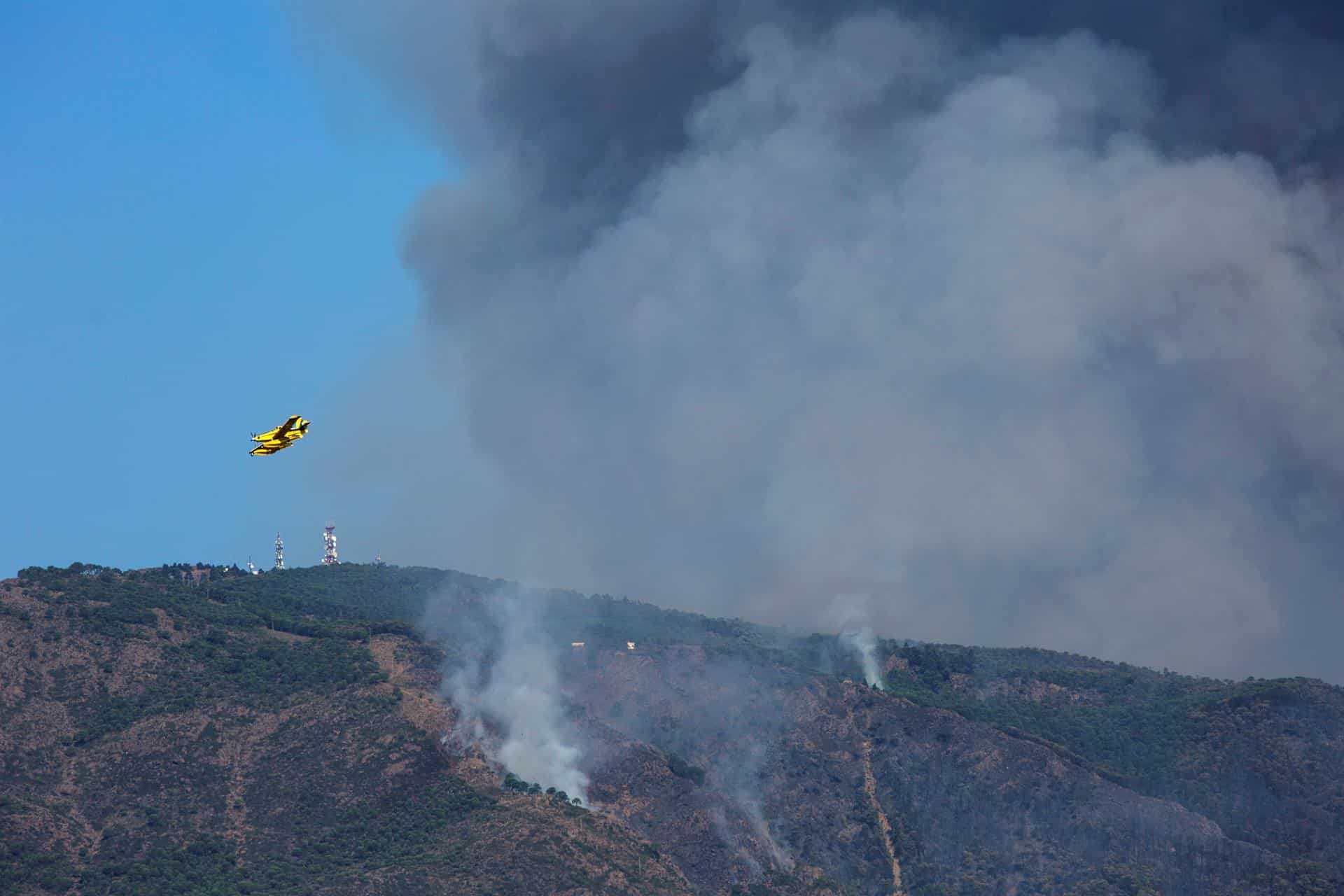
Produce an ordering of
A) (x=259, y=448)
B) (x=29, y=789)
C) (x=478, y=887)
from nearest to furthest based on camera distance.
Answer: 1. (x=259, y=448)
2. (x=478, y=887)
3. (x=29, y=789)

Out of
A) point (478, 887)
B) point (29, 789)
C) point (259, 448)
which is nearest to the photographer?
point (259, 448)

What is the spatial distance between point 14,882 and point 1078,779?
100459 millimetres

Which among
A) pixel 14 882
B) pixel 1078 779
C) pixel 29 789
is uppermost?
pixel 1078 779

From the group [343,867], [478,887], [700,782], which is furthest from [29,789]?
[700,782]

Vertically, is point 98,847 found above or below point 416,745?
below

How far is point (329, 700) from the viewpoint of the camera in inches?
7825

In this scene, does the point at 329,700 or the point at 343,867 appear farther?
the point at 329,700

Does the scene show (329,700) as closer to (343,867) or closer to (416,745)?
(416,745)

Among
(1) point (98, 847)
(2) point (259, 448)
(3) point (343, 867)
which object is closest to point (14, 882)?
(1) point (98, 847)

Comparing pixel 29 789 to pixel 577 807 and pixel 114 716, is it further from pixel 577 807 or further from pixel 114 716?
pixel 577 807

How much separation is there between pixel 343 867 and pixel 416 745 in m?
21.0

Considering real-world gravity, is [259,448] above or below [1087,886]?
above

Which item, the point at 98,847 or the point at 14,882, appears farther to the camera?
the point at 98,847

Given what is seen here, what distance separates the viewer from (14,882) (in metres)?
160
